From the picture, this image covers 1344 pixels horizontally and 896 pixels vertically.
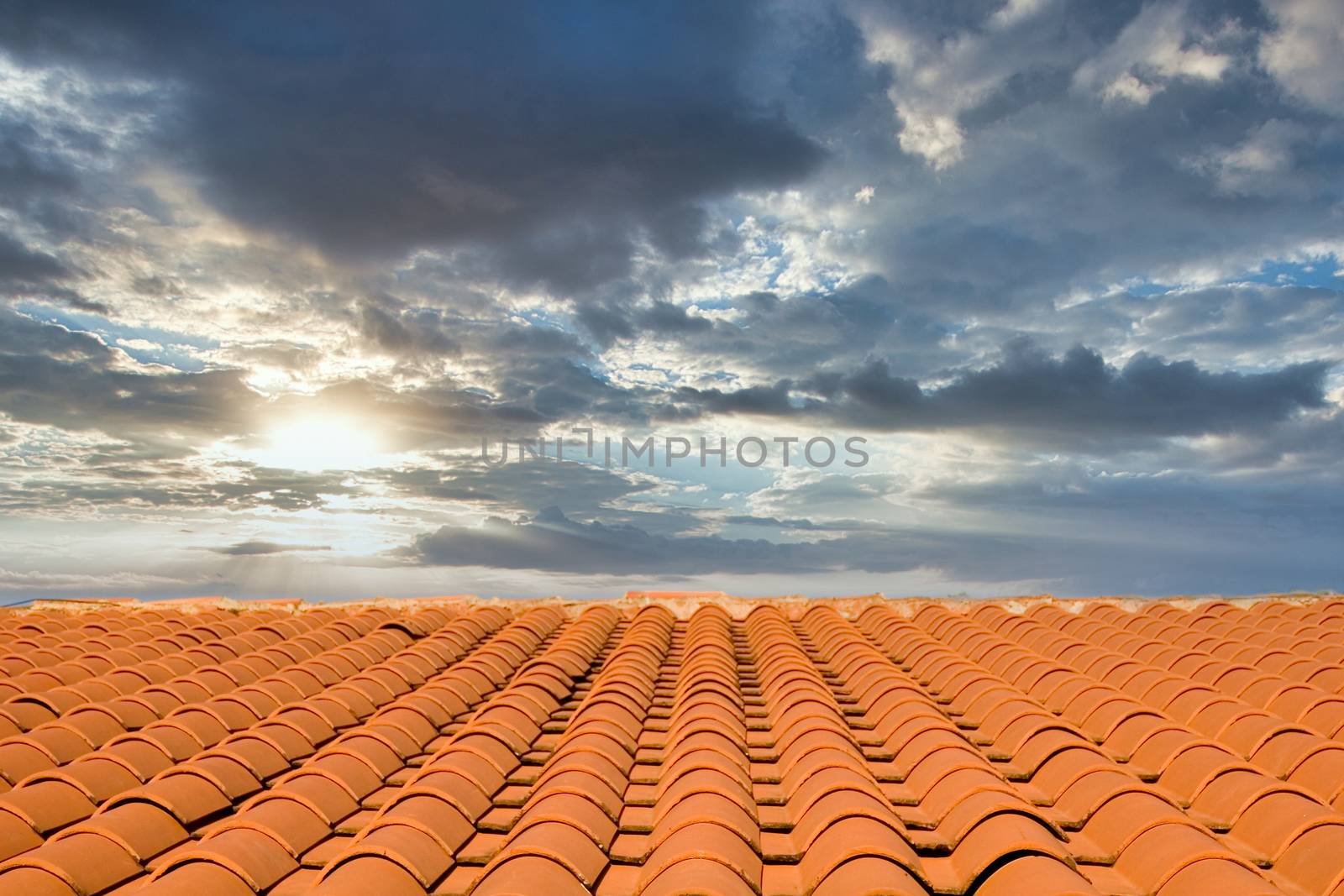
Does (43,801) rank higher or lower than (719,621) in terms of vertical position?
lower

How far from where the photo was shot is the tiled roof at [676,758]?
5.70m

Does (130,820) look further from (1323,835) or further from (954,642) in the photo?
(954,642)

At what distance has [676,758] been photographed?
7543mm

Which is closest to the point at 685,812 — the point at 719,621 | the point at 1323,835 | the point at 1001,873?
the point at 1001,873

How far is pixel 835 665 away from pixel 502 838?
6.26 metres

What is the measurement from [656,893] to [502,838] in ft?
6.62

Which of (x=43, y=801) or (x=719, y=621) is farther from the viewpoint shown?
(x=719, y=621)

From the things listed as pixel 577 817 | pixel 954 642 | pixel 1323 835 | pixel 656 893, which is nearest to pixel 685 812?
pixel 577 817

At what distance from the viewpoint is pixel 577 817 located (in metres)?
6.37

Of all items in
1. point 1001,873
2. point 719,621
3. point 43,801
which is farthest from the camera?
point 719,621

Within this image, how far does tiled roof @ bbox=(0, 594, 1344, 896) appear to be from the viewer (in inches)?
224

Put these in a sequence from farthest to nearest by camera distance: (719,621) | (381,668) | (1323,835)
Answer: (719,621) < (381,668) < (1323,835)

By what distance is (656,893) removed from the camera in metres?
5.01

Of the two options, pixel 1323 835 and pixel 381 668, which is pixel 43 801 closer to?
pixel 381 668
